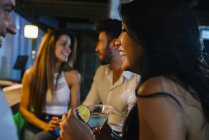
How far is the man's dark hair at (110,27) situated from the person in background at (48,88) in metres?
0.45

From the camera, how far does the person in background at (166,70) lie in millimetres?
1216

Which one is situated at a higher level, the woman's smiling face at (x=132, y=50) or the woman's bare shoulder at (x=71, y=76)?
the woman's smiling face at (x=132, y=50)

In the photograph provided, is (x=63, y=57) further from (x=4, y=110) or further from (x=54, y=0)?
(x=54, y=0)

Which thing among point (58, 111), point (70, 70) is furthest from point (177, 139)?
point (70, 70)

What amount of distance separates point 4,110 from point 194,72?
748 mm

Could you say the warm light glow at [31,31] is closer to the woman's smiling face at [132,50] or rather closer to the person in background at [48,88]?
the person in background at [48,88]

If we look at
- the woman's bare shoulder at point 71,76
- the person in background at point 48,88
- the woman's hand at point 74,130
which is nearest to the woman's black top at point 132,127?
the woman's hand at point 74,130

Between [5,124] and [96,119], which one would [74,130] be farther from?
[5,124]

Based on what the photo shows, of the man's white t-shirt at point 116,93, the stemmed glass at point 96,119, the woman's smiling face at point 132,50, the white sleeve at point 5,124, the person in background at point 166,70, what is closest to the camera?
the white sleeve at point 5,124

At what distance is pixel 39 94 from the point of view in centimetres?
332

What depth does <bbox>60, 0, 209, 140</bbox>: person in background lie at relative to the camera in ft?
3.99

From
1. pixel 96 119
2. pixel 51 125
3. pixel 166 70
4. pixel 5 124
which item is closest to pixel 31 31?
pixel 51 125

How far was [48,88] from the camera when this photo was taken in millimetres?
3334

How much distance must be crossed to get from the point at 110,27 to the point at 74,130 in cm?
207
